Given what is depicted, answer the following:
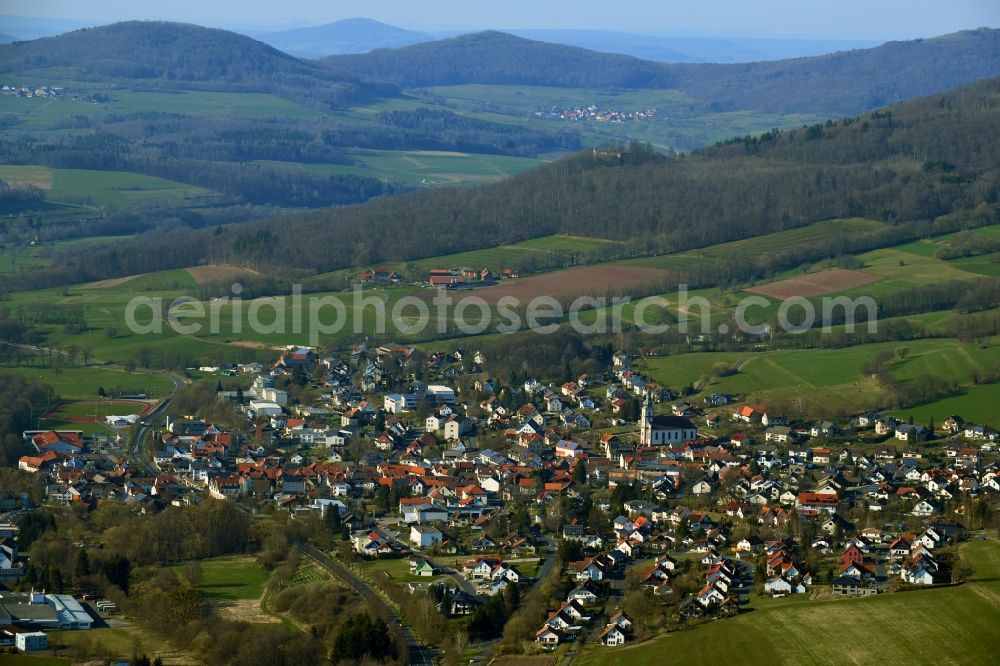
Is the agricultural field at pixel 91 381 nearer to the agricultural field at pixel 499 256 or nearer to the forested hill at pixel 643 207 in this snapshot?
the agricultural field at pixel 499 256

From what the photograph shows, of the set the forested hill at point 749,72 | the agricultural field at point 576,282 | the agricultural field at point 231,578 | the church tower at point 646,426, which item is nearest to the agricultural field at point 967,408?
the church tower at point 646,426

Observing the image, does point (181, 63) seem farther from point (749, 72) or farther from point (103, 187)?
point (749, 72)

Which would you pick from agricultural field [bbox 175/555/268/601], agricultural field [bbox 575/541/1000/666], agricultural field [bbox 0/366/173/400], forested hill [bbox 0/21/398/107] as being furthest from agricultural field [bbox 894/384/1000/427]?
forested hill [bbox 0/21/398/107]

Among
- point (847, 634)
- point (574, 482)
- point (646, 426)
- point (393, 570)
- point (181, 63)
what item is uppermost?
point (181, 63)

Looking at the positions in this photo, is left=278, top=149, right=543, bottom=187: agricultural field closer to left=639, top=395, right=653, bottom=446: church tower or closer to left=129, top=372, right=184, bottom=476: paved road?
left=129, top=372, right=184, bottom=476: paved road

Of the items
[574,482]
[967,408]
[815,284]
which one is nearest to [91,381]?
[574,482]
